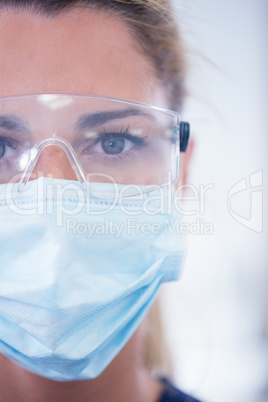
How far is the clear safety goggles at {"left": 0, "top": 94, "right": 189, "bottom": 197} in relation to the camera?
0.87m

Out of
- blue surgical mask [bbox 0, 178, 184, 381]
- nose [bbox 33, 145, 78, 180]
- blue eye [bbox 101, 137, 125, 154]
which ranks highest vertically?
blue eye [bbox 101, 137, 125, 154]

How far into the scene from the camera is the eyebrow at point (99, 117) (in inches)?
35.0

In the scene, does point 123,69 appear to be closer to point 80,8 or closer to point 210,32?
point 80,8

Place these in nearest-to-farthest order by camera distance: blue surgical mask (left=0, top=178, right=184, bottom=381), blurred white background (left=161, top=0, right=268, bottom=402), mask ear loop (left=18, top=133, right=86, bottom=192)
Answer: blue surgical mask (left=0, top=178, right=184, bottom=381) → mask ear loop (left=18, top=133, right=86, bottom=192) → blurred white background (left=161, top=0, right=268, bottom=402)

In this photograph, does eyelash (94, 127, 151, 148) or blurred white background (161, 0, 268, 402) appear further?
blurred white background (161, 0, 268, 402)

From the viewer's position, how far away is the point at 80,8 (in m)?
0.94

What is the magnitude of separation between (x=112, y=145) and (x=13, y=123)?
234 millimetres

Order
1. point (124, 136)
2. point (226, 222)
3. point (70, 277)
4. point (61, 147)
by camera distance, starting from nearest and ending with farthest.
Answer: point (70, 277), point (61, 147), point (124, 136), point (226, 222)

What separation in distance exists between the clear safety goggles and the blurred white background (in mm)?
412

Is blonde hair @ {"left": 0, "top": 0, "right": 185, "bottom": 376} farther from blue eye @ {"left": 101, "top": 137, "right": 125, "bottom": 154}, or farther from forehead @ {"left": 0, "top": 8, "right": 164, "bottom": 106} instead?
blue eye @ {"left": 101, "top": 137, "right": 125, "bottom": 154}

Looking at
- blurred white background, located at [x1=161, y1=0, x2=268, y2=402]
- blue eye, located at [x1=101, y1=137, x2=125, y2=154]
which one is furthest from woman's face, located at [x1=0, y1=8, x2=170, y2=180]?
blurred white background, located at [x1=161, y1=0, x2=268, y2=402]

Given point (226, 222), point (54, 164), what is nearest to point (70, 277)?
point (54, 164)

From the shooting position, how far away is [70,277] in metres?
0.76

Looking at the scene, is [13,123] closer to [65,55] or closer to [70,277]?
[65,55]
